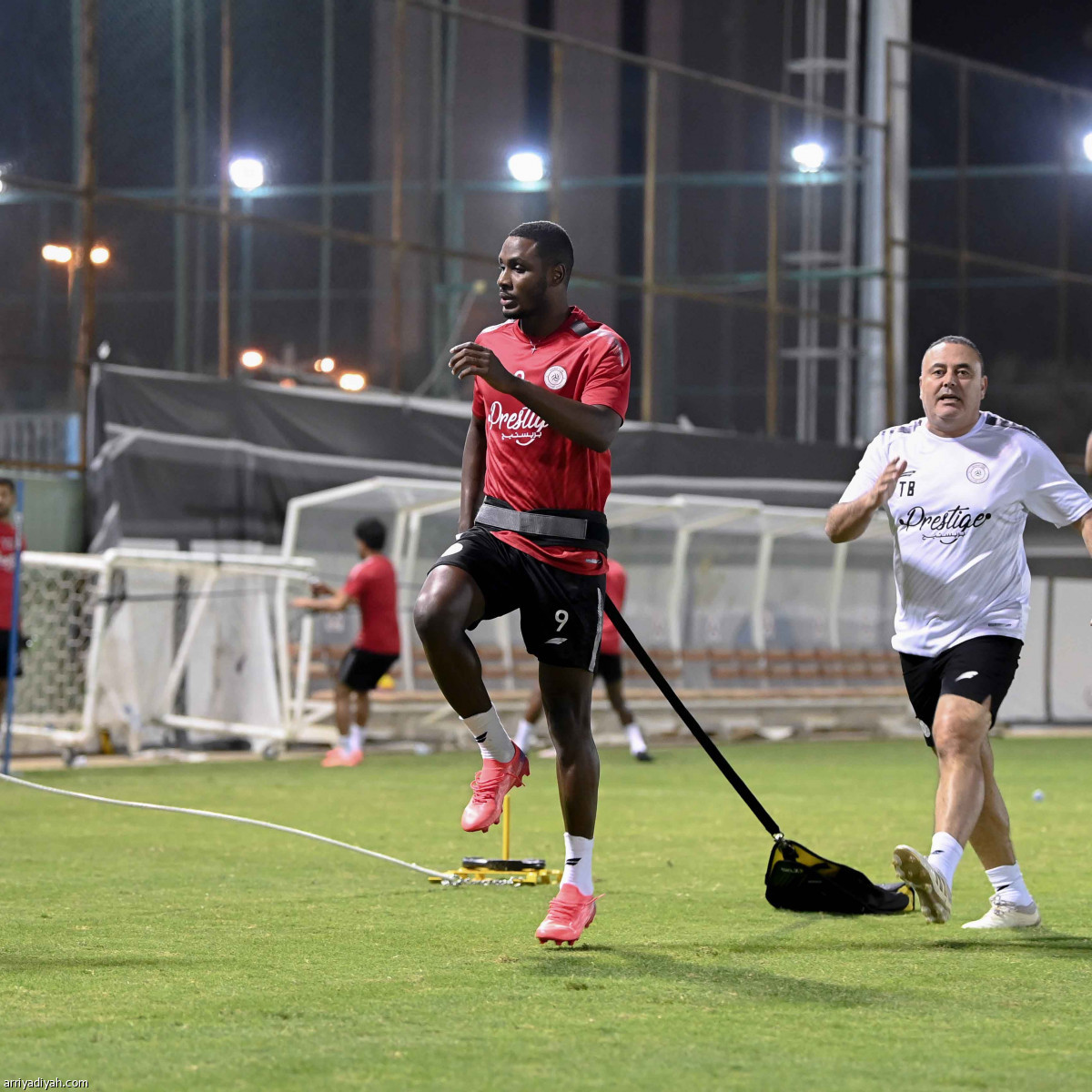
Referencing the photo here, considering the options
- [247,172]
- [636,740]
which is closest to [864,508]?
[636,740]

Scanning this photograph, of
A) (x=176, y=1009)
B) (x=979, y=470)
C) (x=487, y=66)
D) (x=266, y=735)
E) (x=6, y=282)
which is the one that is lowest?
(x=266, y=735)

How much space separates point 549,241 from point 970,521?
5.57 ft

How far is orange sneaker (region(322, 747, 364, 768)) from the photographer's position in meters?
15.2

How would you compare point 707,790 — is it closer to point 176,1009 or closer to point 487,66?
point 176,1009

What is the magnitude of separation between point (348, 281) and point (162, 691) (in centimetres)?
650

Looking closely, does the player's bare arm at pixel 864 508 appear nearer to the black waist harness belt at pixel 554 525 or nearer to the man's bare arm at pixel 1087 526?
the man's bare arm at pixel 1087 526

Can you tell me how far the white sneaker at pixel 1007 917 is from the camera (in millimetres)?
5980

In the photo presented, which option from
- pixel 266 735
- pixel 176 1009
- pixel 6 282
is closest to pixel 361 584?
pixel 266 735

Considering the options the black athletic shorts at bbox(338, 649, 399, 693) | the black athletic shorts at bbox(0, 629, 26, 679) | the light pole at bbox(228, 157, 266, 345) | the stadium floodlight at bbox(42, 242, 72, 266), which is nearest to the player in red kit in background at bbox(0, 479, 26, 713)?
the black athletic shorts at bbox(0, 629, 26, 679)

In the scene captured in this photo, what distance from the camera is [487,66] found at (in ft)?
75.1

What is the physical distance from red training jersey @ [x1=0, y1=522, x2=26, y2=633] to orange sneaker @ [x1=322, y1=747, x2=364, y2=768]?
325cm

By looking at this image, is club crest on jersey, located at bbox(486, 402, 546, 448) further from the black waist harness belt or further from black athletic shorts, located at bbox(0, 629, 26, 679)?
black athletic shorts, located at bbox(0, 629, 26, 679)

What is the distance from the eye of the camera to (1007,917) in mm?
5984

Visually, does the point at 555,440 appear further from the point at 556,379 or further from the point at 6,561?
the point at 6,561
